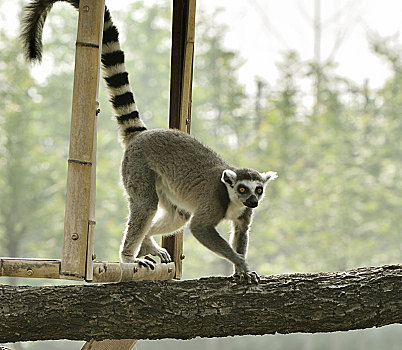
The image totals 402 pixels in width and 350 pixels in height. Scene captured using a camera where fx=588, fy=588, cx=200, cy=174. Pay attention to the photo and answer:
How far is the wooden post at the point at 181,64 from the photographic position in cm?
330

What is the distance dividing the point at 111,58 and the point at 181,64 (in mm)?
398

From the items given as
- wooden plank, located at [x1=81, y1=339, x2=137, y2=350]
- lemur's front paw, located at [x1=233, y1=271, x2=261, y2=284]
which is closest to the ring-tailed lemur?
lemur's front paw, located at [x1=233, y1=271, x2=261, y2=284]

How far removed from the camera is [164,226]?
134 inches

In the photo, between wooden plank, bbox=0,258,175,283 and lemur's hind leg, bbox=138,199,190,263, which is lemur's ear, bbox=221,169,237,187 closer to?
lemur's hind leg, bbox=138,199,190,263

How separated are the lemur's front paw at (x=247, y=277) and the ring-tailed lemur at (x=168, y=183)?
0.10 metres

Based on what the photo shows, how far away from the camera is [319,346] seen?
11.5m

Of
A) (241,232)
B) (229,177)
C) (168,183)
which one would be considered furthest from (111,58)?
(241,232)

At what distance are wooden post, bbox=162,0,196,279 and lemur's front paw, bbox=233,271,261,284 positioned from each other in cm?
66

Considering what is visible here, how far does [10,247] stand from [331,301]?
8.92 metres

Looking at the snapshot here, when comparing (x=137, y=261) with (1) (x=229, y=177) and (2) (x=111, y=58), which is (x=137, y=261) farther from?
(2) (x=111, y=58)

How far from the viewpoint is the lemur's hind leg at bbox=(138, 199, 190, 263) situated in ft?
11.1

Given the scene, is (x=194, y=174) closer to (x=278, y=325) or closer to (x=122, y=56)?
(x=122, y=56)

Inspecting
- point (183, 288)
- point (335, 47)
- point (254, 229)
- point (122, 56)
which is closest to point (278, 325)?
point (183, 288)

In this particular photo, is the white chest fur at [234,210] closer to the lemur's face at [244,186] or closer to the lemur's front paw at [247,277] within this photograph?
the lemur's face at [244,186]
